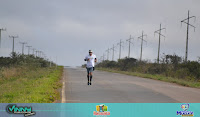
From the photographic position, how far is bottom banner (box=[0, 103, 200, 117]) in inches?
322

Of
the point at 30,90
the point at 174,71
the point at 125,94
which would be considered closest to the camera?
the point at 125,94

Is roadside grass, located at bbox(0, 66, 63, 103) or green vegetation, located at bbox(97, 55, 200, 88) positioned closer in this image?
roadside grass, located at bbox(0, 66, 63, 103)

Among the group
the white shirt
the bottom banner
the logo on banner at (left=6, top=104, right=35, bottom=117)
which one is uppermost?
the white shirt

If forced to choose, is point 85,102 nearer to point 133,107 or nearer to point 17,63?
point 133,107

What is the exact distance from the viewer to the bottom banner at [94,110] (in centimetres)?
817

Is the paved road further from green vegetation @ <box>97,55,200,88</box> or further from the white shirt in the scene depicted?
green vegetation @ <box>97,55,200,88</box>

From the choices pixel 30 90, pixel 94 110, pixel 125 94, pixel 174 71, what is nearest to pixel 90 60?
pixel 125 94

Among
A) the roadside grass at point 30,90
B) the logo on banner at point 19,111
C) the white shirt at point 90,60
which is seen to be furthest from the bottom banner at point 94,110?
the white shirt at point 90,60

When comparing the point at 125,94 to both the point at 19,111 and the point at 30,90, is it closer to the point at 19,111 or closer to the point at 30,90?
the point at 30,90

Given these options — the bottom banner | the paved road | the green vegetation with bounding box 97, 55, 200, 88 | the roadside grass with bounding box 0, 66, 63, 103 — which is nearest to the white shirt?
the paved road

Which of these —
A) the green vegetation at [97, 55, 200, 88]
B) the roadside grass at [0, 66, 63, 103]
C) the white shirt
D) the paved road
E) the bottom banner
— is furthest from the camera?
the green vegetation at [97, 55, 200, 88]

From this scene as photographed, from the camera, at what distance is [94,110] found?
9.97 metres

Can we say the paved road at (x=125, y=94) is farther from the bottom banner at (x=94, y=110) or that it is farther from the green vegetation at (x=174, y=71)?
the green vegetation at (x=174, y=71)

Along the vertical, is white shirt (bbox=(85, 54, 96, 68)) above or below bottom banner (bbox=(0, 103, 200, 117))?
above
